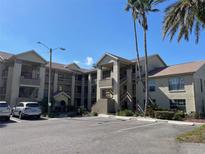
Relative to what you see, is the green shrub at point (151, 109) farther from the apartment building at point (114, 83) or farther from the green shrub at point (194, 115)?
the green shrub at point (194, 115)

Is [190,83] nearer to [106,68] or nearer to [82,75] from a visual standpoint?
[106,68]

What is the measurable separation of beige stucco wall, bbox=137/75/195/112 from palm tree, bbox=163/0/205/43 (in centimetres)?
1303

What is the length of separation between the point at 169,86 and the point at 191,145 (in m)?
21.0

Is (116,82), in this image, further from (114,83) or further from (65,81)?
(65,81)

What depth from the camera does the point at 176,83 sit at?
28.6 m

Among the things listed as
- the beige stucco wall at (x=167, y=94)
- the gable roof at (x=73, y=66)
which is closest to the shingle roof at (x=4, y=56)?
the gable roof at (x=73, y=66)

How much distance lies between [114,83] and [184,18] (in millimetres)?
20909

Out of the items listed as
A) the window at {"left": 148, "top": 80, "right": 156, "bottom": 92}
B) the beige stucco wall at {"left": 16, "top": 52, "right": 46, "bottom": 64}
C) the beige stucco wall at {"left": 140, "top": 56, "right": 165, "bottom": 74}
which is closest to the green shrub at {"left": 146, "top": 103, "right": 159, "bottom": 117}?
the window at {"left": 148, "top": 80, "right": 156, "bottom": 92}

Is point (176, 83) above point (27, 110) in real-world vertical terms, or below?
above

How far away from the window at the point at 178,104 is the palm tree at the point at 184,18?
46.8 feet

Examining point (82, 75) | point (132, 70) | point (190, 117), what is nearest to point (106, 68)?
point (132, 70)

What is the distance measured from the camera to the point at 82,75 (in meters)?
45.5

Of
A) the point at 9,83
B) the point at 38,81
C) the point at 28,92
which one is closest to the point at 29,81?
the point at 38,81

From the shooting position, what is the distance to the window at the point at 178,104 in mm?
27438
